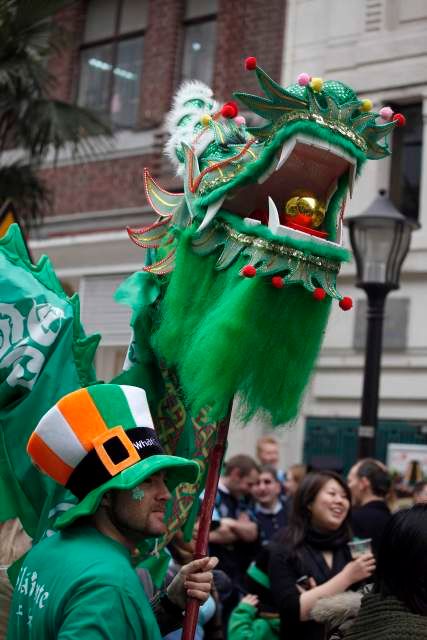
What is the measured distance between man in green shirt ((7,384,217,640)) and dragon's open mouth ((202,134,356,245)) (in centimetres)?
68

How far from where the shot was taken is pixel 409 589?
238 centimetres

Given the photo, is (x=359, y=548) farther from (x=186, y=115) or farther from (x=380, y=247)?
(x=380, y=247)

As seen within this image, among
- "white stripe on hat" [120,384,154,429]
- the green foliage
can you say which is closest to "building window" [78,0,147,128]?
the green foliage

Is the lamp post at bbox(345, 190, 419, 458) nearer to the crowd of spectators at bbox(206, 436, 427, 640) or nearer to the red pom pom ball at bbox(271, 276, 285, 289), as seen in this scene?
the crowd of spectators at bbox(206, 436, 427, 640)

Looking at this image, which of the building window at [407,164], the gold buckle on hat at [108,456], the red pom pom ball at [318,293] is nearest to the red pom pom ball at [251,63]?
the red pom pom ball at [318,293]

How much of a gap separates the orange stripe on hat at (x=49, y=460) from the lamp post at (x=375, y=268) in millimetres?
4725

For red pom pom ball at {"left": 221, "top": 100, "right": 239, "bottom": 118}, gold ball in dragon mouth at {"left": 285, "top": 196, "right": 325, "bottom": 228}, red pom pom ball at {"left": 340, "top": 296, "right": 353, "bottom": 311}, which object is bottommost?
red pom pom ball at {"left": 340, "top": 296, "right": 353, "bottom": 311}

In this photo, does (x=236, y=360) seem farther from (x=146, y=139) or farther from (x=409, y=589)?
(x=146, y=139)

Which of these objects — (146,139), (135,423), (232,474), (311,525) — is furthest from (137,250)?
(135,423)

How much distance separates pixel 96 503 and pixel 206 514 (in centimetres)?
57

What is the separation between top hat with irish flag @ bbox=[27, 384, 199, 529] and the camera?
7.89 ft

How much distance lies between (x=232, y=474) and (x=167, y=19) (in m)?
9.24

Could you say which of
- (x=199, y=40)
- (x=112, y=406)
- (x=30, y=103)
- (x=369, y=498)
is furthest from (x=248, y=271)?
(x=199, y=40)

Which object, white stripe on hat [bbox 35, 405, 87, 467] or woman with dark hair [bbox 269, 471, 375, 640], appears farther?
woman with dark hair [bbox 269, 471, 375, 640]
